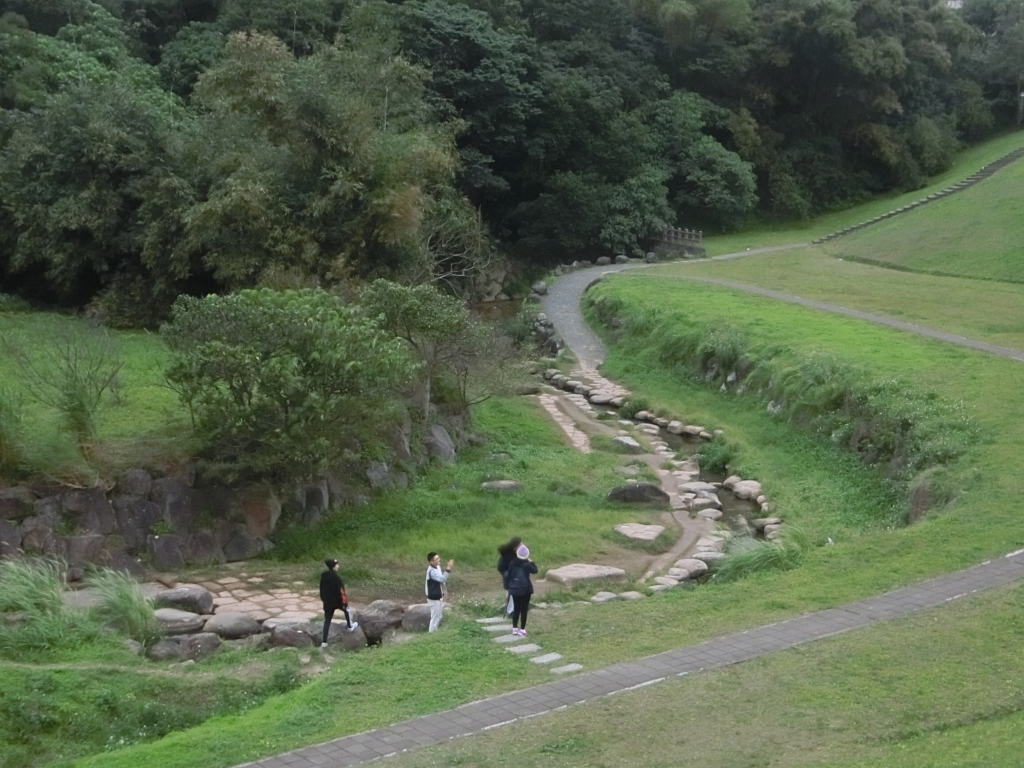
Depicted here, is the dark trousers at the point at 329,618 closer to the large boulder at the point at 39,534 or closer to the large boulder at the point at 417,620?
the large boulder at the point at 417,620

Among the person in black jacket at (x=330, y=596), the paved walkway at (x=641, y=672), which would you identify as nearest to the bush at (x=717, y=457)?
the paved walkway at (x=641, y=672)

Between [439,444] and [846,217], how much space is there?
4189 cm

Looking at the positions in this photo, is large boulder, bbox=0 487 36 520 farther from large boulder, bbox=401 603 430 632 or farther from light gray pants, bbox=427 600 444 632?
light gray pants, bbox=427 600 444 632

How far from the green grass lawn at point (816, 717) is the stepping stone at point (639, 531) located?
7604 mm

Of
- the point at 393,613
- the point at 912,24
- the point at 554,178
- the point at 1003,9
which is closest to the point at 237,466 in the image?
the point at 393,613

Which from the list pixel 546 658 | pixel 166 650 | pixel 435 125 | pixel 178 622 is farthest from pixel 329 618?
pixel 435 125

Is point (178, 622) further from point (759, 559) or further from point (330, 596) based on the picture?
point (759, 559)

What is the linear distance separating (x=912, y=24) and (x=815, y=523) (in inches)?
1967

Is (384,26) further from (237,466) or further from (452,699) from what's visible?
(452,699)

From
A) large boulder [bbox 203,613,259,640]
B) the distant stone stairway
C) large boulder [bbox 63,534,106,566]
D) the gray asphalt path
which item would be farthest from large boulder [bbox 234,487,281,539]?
the distant stone stairway

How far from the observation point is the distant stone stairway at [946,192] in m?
54.5

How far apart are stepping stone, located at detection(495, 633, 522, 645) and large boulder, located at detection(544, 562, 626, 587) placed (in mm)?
3587

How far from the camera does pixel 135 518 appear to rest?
56.7 feet

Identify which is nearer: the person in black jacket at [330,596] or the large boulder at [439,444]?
the person in black jacket at [330,596]
